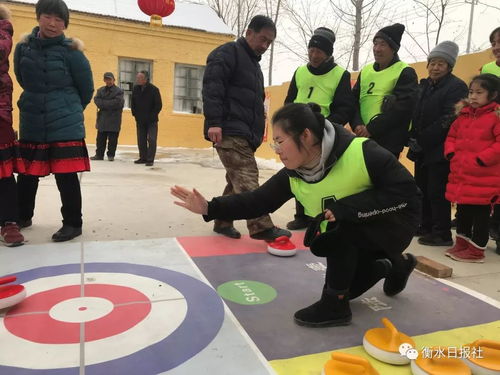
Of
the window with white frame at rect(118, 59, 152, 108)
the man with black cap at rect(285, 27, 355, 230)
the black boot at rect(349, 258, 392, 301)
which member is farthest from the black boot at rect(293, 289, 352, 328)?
the window with white frame at rect(118, 59, 152, 108)

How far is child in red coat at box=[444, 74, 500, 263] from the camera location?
3.36 meters

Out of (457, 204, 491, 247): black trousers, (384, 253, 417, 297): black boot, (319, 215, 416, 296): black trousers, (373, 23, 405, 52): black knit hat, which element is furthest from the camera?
(373, 23, 405, 52): black knit hat

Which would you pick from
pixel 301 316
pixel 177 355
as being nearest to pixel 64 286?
pixel 177 355

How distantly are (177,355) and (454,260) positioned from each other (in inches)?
98.1

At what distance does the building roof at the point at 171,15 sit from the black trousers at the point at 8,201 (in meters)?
10.6

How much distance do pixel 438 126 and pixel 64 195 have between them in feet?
10.4

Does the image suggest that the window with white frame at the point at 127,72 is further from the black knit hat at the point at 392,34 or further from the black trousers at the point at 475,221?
the black trousers at the point at 475,221

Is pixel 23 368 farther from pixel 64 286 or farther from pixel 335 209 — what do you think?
pixel 335 209

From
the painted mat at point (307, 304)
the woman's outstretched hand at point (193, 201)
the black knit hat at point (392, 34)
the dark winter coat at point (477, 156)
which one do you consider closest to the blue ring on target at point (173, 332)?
the painted mat at point (307, 304)

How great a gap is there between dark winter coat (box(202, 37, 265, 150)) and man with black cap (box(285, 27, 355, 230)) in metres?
0.55

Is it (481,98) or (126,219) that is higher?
(481,98)

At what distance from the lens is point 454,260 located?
11.5 feet

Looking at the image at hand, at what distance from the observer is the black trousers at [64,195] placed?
11.6 ft

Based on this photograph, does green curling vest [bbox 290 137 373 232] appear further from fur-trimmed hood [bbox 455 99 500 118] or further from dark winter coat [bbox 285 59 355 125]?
dark winter coat [bbox 285 59 355 125]
